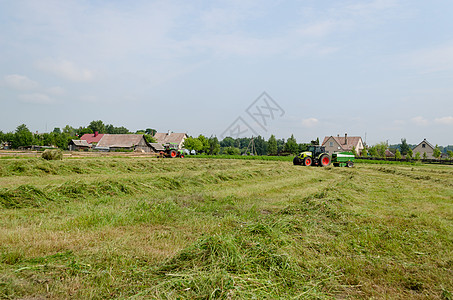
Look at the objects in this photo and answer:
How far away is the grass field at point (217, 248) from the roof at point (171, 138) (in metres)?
71.4

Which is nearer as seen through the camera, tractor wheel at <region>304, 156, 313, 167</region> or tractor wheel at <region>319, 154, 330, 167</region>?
tractor wheel at <region>319, 154, 330, 167</region>

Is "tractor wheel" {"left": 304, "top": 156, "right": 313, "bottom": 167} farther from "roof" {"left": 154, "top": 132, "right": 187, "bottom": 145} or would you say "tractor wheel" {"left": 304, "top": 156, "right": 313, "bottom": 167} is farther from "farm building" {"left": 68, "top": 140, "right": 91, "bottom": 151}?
"farm building" {"left": 68, "top": 140, "right": 91, "bottom": 151}

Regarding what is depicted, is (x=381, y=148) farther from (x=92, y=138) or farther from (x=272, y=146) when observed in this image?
(x=92, y=138)

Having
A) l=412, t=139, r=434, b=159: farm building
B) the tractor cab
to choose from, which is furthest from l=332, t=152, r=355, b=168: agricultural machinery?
l=412, t=139, r=434, b=159: farm building

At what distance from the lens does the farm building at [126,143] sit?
217ft

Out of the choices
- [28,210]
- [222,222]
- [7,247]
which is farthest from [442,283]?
[28,210]

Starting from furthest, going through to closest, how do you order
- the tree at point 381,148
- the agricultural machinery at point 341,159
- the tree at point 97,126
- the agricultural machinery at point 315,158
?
the tree at point 97,126 → the tree at point 381,148 → the agricultural machinery at point 341,159 → the agricultural machinery at point 315,158

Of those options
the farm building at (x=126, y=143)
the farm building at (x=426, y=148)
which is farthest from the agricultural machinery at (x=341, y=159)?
the farm building at (x=426, y=148)

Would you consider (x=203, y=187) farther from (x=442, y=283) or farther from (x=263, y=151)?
(x=263, y=151)

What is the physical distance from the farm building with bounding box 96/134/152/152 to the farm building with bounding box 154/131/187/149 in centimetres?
966

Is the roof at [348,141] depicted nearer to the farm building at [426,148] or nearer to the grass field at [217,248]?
the farm building at [426,148]

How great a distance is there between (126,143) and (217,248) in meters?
67.8

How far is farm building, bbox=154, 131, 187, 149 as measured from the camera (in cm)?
7962

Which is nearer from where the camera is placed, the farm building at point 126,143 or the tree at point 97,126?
the farm building at point 126,143
